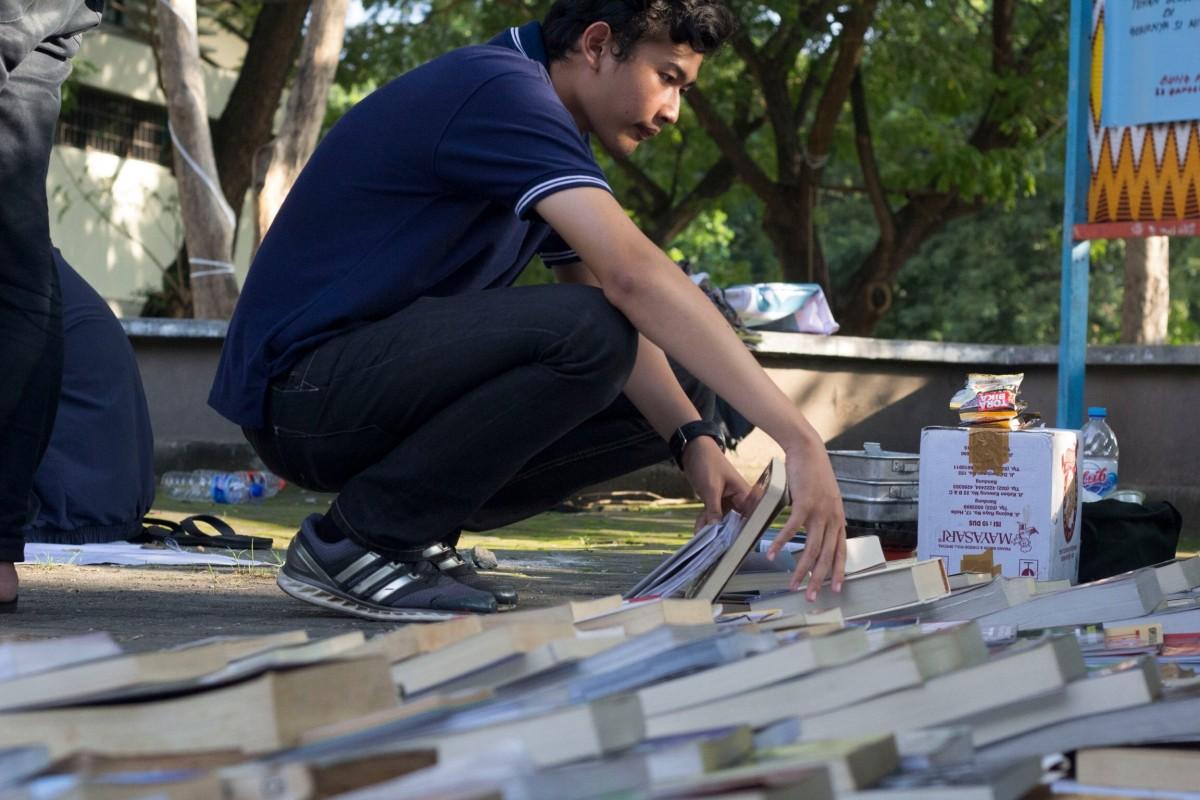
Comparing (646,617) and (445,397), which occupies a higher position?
(445,397)

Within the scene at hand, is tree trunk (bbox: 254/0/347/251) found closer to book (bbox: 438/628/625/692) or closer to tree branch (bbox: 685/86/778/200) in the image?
tree branch (bbox: 685/86/778/200)

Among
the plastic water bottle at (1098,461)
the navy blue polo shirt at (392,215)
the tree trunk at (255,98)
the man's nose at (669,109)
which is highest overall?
the tree trunk at (255,98)

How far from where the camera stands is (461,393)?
9.26ft

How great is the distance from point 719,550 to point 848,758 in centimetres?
137

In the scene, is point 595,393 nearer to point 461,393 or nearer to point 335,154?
point 461,393

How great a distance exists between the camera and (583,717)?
129 cm

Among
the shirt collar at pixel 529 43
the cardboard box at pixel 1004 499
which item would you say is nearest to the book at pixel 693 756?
the shirt collar at pixel 529 43

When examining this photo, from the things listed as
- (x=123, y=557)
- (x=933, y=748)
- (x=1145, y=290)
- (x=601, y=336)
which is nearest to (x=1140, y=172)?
(x=601, y=336)

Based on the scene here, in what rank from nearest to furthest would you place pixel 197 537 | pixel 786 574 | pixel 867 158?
1. pixel 786 574
2. pixel 197 537
3. pixel 867 158

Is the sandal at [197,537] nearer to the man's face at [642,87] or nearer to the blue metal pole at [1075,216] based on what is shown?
the man's face at [642,87]

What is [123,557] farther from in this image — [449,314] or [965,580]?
[965,580]

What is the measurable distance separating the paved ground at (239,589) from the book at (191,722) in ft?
3.37

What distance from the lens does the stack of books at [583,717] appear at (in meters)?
1.21

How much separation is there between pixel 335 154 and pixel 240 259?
20268 millimetres
